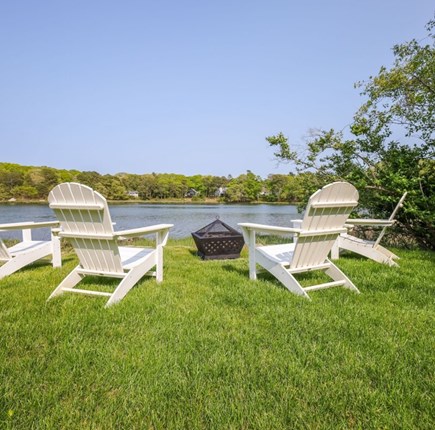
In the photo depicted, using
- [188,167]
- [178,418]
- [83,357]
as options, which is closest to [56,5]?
[83,357]

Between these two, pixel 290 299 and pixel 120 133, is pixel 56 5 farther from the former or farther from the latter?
Answer: pixel 120 133

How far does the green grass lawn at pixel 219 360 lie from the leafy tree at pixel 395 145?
3.94 m

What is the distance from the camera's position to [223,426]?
4.13 ft

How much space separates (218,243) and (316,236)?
2.84 meters

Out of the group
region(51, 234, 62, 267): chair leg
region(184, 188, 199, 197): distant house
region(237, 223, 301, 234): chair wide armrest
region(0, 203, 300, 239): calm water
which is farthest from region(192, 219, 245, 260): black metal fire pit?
region(184, 188, 199, 197): distant house

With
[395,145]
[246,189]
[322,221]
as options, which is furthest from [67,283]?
[246,189]

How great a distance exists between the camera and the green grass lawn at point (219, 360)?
4.35 ft

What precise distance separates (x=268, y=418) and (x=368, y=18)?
11049 mm

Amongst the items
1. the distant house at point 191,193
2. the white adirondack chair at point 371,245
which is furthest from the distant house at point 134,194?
the white adirondack chair at point 371,245

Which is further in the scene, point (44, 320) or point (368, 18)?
point (368, 18)

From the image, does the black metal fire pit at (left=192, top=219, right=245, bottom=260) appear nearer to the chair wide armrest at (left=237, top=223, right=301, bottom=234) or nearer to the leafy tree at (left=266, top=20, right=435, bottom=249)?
the chair wide armrest at (left=237, top=223, right=301, bottom=234)

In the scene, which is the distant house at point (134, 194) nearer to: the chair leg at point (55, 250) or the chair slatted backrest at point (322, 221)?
the chair leg at point (55, 250)

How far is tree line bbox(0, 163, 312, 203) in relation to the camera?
146 feet

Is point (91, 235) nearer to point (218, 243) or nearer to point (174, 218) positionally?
point (218, 243)
